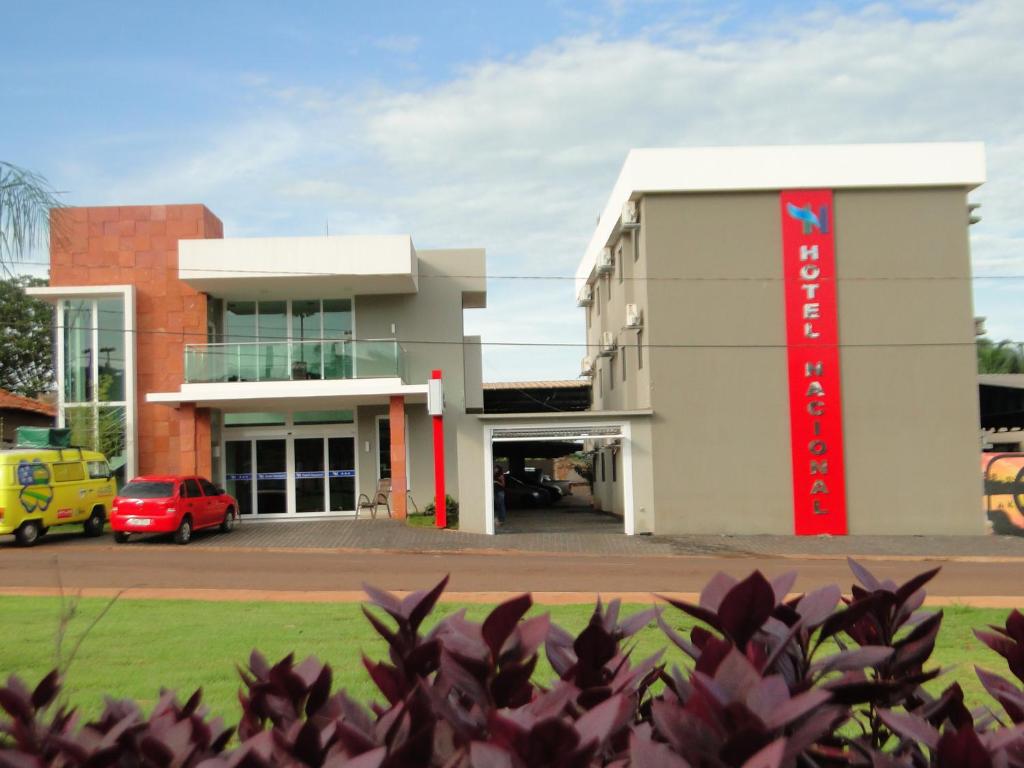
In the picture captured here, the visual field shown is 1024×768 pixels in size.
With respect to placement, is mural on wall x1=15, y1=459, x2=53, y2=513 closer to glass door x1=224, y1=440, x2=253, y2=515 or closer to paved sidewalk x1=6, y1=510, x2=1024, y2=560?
paved sidewalk x1=6, y1=510, x2=1024, y2=560

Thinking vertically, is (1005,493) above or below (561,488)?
above

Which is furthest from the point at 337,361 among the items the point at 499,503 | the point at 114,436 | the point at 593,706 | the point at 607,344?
the point at 593,706

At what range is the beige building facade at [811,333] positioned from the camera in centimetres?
2505

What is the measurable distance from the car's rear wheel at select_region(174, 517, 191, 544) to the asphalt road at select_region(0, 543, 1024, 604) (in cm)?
74

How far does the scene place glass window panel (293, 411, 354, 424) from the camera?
95.6ft

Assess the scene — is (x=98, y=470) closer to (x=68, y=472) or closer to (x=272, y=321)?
(x=68, y=472)

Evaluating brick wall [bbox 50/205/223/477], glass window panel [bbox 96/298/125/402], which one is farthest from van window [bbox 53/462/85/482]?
glass window panel [bbox 96/298/125/402]

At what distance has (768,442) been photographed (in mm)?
25156

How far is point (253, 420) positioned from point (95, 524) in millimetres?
6074

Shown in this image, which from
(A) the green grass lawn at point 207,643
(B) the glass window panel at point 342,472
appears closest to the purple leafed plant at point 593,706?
(A) the green grass lawn at point 207,643

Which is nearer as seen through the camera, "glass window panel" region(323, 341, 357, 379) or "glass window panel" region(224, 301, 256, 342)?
"glass window panel" region(323, 341, 357, 379)

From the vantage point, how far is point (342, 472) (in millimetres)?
29078

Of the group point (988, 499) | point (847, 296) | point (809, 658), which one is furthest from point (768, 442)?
point (809, 658)

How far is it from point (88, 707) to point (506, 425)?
18.6 meters
